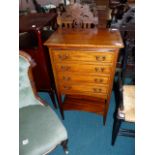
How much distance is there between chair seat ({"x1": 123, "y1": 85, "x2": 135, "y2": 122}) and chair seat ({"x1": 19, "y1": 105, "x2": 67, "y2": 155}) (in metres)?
0.56

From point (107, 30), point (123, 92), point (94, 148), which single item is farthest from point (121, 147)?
point (107, 30)

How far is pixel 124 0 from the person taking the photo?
13.5 ft

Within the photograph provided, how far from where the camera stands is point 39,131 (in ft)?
4.48

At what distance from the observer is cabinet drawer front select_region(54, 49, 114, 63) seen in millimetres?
1497

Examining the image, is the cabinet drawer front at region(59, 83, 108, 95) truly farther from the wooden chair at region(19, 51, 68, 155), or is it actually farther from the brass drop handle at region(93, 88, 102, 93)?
the wooden chair at region(19, 51, 68, 155)

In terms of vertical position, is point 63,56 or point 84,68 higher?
point 63,56

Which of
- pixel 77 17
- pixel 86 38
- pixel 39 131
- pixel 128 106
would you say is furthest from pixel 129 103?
pixel 77 17

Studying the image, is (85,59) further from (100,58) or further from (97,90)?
(97,90)

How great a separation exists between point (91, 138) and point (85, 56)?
3.18ft

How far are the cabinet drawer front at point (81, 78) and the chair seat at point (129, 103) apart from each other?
0.22 m

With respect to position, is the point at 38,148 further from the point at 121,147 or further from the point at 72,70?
the point at 121,147

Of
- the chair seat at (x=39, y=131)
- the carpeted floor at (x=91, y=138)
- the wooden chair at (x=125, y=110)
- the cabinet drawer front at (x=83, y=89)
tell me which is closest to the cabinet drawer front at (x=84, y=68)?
the cabinet drawer front at (x=83, y=89)

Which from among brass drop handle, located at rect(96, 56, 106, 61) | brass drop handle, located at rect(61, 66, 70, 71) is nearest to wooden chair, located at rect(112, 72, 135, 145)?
brass drop handle, located at rect(96, 56, 106, 61)
